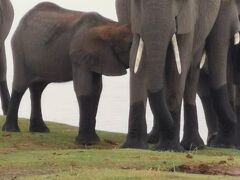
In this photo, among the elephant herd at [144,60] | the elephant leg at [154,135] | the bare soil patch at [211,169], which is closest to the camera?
the bare soil patch at [211,169]

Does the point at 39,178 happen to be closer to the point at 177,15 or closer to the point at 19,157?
the point at 19,157

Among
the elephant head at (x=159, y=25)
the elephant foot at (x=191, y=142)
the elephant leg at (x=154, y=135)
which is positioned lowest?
the elephant foot at (x=191, y=142)

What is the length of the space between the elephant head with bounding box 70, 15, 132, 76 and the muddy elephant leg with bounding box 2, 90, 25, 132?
1.95 m

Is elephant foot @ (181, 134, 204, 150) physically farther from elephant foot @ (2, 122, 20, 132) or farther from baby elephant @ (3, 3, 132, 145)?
elephant foot @ (2, 122, 20, 132)

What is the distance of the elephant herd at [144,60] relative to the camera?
469 inches

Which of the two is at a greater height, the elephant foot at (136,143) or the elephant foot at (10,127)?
the elephant foot at (10,127)

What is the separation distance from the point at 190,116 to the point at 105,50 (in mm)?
1882

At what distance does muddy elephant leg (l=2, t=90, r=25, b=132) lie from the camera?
15.9 m

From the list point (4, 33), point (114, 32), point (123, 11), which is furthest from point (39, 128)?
point (123, 11)

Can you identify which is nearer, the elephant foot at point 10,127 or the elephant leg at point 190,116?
the elephant leg at point 190,116

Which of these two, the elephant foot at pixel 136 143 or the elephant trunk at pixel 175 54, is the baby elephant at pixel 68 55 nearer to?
the elephant foot at pixel 136 143

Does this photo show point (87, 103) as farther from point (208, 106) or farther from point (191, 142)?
point (208, 106)

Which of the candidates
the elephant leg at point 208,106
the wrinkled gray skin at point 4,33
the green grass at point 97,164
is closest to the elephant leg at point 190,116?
the green grass at point 97,164

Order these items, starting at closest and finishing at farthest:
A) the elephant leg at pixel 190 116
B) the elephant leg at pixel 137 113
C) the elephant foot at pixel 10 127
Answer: the elephant leg at pixel 137 113 < the elephant leg at pixel 190 116 < the elephant foot at pixel 10 127
